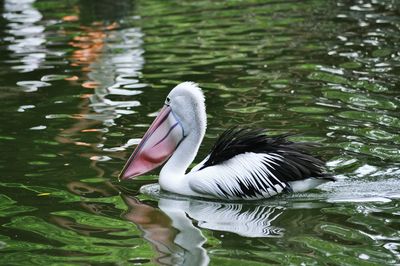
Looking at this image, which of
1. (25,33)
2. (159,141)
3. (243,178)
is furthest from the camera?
(25,33)

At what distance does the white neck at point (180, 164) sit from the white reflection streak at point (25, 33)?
179 inches

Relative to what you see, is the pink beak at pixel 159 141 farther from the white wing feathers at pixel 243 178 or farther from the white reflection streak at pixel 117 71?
the white reflection streak at pixel 117 71

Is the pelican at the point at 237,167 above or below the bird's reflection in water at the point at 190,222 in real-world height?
above

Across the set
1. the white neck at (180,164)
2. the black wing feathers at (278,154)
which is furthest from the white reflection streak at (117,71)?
the black wing feathers at (278,154)

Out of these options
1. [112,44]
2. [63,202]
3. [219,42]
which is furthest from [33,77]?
[63,202]

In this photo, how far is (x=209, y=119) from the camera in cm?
802

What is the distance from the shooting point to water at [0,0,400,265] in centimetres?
520

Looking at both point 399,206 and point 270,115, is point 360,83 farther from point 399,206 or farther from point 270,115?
point 399,206

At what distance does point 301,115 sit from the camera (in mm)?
7984

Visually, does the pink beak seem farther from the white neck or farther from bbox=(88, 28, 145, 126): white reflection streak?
bbox=(88, 28, 145, 126): white reflection streak

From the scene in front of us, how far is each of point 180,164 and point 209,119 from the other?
1804 millimetres

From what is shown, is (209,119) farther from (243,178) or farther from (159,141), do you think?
(243,178)

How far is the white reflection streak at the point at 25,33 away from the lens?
11.0 metres

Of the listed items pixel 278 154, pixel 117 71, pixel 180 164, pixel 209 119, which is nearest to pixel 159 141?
pixel 180 164
